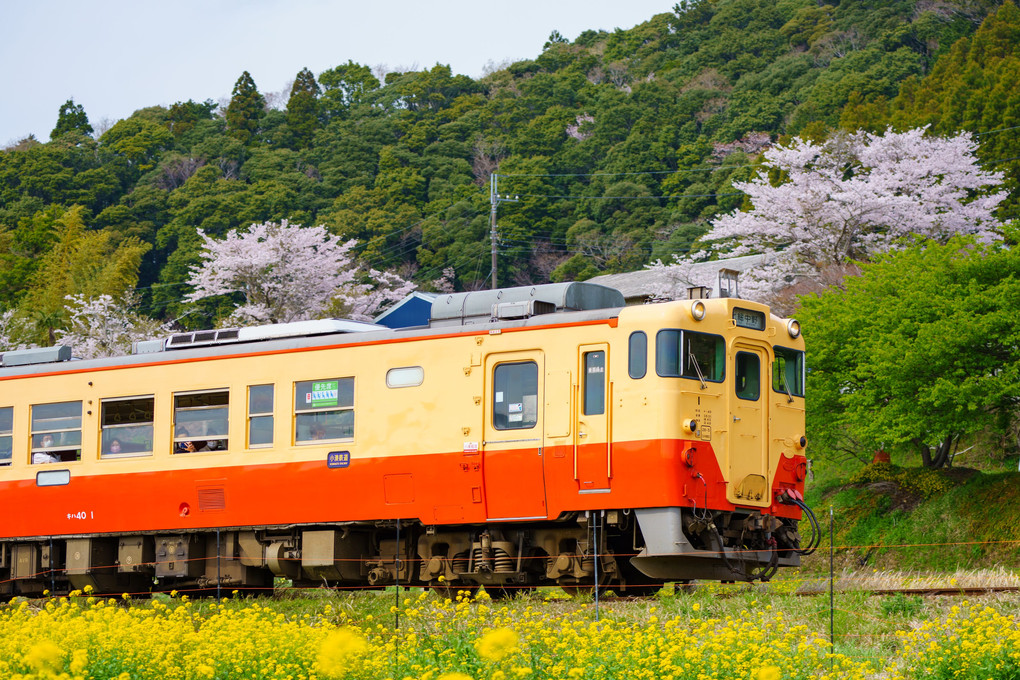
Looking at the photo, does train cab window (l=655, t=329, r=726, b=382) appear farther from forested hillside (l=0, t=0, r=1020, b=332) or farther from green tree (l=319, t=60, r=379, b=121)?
green tree (l=319, t=60, r=379, b=121)

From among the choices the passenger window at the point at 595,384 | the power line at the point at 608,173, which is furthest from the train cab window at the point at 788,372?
the power line at the point at 608,173

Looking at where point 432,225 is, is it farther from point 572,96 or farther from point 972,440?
point 972,440

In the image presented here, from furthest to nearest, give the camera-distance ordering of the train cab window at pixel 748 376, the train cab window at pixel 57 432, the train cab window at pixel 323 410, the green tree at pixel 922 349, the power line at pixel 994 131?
the power line at pixel 994 131 → the green tree at pixel 922 349 → the train cab window at pixel 57 432 → the train cab window at pixel 323 410 → the train cab window at pixel 748 376

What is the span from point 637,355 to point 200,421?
232 inches

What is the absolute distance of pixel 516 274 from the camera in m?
60.0

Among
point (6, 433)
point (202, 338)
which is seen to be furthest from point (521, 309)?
point (6, 433)

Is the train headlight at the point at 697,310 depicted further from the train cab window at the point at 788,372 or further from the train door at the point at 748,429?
the train cab window at the point at 788,372

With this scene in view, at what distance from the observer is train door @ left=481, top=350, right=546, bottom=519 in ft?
44.2

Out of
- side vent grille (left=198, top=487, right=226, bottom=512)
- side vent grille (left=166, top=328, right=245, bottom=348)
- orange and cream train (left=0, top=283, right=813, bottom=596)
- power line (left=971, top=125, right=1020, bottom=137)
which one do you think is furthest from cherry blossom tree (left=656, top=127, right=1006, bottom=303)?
side vent grille (left=198, top=487, right=226, bottom=512)

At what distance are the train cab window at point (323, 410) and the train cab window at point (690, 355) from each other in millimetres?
3891

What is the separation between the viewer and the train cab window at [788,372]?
47.0ft

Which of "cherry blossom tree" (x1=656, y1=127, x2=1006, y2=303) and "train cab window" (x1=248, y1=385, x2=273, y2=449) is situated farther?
"cherry blossom tree" (x1=656, y1=127, x2=1006, y2=303)

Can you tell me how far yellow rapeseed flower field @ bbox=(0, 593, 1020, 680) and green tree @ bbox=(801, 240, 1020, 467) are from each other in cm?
900

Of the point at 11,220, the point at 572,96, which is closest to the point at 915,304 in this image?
the point at 572,96
